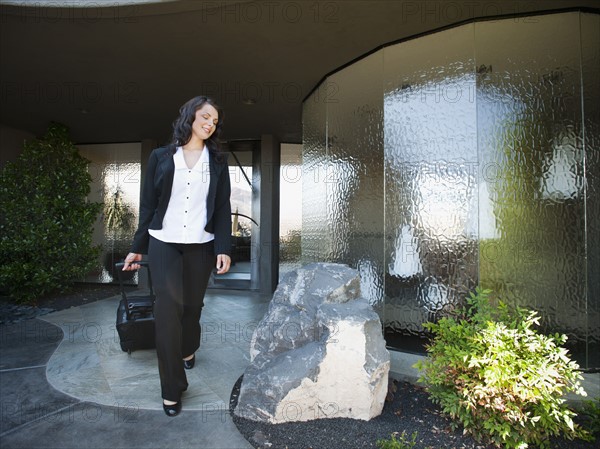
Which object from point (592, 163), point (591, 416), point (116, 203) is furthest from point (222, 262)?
point (116, 203)

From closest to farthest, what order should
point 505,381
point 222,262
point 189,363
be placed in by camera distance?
1. point 505,381
2. point 222,262
3. point 189,363

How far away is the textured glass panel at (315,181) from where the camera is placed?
393cm

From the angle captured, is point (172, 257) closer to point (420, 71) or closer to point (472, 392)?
point (472, 392)

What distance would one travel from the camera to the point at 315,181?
4168mm

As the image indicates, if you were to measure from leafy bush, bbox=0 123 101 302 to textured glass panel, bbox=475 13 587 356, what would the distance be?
5.20 m

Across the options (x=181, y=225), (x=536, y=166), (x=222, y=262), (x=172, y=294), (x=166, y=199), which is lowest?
(x=172, y=294)

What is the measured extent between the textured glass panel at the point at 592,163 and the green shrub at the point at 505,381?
1334mm

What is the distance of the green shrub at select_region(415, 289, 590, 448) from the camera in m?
1.53

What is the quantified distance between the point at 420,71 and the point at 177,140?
2.21 m

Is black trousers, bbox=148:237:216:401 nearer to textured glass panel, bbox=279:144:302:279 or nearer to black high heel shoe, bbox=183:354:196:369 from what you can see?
black high heel shoe, bbox=183:354:196:369

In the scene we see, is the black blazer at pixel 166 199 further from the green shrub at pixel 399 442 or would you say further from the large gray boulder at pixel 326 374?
the green shrub at pixel 399 442

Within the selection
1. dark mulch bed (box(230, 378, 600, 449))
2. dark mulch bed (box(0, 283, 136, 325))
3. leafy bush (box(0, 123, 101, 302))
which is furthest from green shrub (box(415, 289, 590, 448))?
leafy bush (box(0, 123, 101, 302))

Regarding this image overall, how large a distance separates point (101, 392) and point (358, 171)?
8.75 feet

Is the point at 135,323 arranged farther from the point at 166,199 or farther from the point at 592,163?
the point at 592,163
